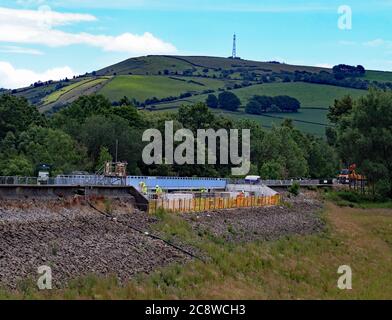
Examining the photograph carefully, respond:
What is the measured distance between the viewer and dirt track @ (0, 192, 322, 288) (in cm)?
2948

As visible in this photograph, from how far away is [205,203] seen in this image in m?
56.5

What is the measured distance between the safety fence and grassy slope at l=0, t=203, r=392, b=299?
303 cm

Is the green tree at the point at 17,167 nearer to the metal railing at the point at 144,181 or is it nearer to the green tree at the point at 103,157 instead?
the green tree at the point at 103,157

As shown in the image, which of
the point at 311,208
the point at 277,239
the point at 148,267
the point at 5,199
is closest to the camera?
the point at 148,267

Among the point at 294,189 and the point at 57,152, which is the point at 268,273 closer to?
the point at 57,152

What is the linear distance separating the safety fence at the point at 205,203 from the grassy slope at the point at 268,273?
3.03 meters

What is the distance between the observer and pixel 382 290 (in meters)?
38.7

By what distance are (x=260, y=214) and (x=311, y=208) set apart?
16089 mm

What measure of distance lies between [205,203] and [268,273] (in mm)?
17825

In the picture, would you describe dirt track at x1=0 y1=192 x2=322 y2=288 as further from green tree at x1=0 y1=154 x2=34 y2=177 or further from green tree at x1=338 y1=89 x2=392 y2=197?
green tree at x1=338 y1=89 x2=392 y2=197

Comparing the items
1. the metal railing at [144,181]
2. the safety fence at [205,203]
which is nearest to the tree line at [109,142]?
the metal railing at [144,181]

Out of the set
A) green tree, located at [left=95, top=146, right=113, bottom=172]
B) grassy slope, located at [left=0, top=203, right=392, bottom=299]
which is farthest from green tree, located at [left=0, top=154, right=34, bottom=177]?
grassy slope, located at [left=0, top=203, right=392, bottom=299]
